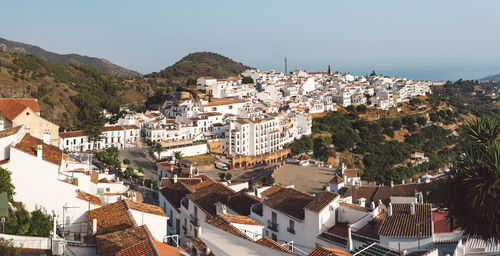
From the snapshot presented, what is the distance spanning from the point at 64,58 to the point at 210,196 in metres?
163

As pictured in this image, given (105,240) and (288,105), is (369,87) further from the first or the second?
(105,240)

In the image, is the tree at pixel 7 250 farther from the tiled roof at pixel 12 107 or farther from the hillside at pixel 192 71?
the hillside at pixel 192 71

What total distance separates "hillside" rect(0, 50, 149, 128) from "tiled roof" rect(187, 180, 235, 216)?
1847 inches

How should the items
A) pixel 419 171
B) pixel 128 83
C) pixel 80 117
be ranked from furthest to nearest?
pixel 128 83 → pixel 80 117 → pixel 419 171

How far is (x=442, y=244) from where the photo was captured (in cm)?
1070

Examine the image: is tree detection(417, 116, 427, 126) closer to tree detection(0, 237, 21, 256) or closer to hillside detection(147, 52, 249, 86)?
hillside detection(147, 52, 249, 86)

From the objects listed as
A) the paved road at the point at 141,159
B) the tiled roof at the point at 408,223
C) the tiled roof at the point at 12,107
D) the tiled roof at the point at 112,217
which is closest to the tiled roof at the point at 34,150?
the tiled roof at the point at 112,217

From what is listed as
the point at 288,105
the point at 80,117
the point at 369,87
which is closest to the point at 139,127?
the point at 80,117

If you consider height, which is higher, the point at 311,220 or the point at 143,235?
the point at 143,235

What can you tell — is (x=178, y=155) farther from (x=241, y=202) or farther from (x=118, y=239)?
(x=118, y=239)

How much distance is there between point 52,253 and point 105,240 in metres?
1.03

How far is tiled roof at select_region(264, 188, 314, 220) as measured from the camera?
45.9 ft

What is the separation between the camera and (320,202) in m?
13.4

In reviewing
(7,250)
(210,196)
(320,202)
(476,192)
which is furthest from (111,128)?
(476,192)
